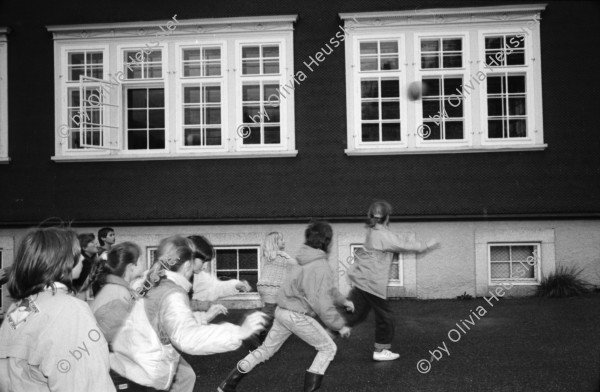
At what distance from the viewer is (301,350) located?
883 centimetres

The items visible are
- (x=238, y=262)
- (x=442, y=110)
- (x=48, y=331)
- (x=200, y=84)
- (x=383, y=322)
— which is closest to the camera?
(x=48, y=331)

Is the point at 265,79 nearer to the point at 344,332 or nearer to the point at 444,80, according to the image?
the point at 444,80

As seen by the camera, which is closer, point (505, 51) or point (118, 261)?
point (118, 261)

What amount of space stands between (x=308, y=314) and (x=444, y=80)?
7.12 metres

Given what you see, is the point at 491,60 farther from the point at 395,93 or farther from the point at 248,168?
the point at 248,168

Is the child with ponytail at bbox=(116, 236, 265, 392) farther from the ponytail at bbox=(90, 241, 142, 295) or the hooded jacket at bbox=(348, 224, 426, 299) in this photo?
the hooded jacket at bbox=(348, 224, 426, 299)

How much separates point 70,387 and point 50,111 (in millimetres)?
10887

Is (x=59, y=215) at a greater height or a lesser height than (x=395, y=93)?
lesser

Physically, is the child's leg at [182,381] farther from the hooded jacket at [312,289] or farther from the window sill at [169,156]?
the window sill at [169,156]

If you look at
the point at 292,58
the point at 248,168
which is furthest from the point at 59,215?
the point at 292,58

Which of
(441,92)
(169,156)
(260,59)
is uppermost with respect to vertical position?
(260,59)

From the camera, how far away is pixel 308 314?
21.1 feet

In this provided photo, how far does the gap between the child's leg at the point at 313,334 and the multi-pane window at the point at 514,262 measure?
641cm

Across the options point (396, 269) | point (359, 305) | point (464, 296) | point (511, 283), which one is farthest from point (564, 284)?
point (359, 305)
